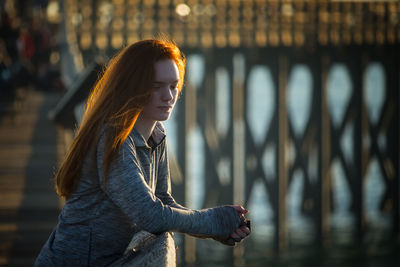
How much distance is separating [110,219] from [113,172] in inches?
7.5

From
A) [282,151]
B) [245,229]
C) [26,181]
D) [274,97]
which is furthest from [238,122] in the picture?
[245,229]

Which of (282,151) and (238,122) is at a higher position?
(238,122)

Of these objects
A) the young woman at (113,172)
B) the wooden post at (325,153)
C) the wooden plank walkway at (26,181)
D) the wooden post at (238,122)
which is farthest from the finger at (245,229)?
the wooden post at (325,153)

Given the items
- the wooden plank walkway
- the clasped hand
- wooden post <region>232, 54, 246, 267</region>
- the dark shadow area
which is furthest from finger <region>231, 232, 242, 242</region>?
wooden post <region>232, 54, 246, 267</region>

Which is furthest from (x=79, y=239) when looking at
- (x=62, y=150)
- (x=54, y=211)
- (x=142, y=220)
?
(x=62, y=150)

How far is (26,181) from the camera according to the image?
6707mm

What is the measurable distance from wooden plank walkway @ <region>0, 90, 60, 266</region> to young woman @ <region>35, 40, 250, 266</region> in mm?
691

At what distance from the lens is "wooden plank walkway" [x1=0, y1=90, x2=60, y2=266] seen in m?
4.64

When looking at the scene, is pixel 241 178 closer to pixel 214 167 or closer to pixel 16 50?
pixel 214 167

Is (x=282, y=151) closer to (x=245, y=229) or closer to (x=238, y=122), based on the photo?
(x=238, y=122)

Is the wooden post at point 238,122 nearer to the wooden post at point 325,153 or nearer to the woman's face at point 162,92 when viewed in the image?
the wooden post at point 325,153

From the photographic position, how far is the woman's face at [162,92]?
7.02 feet

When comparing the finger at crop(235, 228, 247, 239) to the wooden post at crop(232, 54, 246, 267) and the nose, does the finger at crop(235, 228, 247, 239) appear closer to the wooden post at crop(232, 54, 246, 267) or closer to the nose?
the nose

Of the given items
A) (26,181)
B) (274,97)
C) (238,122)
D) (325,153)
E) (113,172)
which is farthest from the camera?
(325,153)
